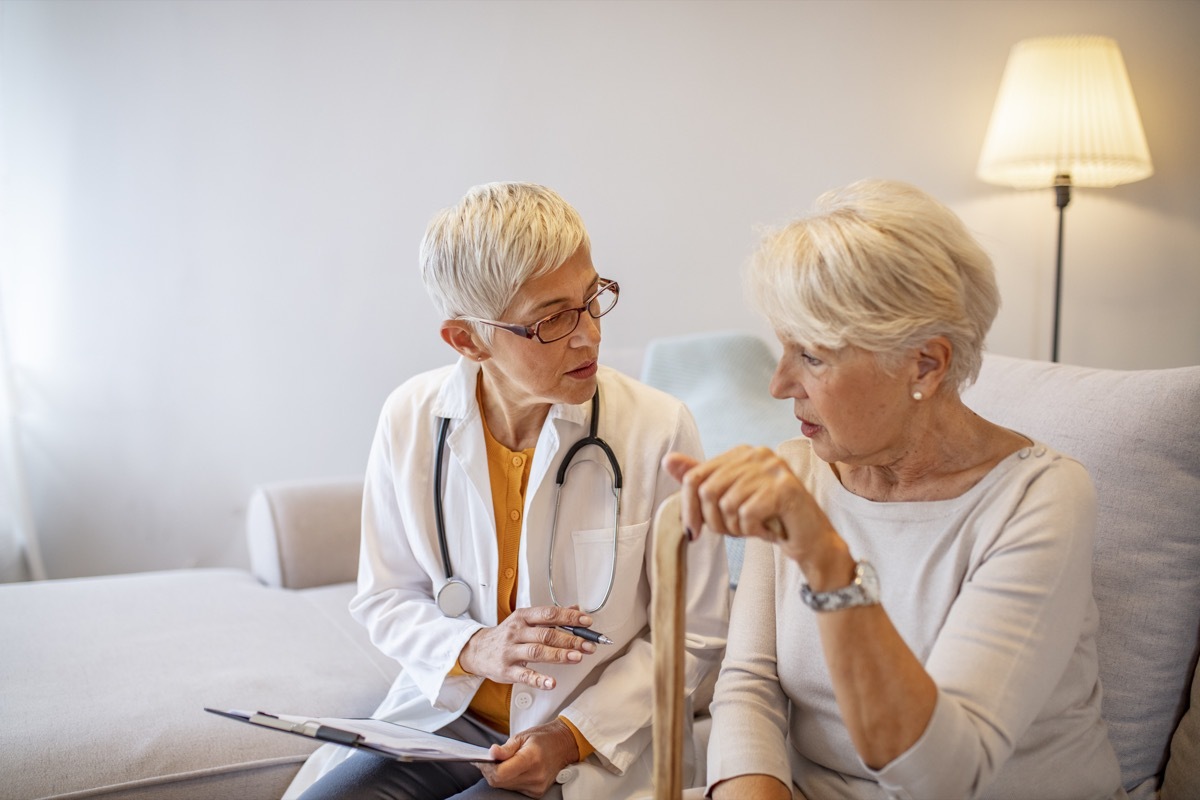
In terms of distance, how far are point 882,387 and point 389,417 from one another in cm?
80

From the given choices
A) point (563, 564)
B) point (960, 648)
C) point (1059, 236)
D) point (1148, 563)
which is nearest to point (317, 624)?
point (563, 564)

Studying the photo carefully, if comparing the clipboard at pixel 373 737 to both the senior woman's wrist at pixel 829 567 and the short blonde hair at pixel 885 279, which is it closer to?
the senior woman's wrist at pixel 829 567

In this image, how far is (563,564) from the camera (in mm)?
1519

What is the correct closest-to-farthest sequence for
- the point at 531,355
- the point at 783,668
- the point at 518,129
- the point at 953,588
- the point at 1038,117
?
1. the point at 953,588
2. the point at 783,668
3. the point at 531,355
4. the point at 1038,117
5. the point at 518,129

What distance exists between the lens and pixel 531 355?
1429 millimetres

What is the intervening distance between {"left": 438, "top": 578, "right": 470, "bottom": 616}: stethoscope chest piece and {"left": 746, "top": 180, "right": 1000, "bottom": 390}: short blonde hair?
0.66 m

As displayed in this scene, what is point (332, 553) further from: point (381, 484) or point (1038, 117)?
point (1038, 117)

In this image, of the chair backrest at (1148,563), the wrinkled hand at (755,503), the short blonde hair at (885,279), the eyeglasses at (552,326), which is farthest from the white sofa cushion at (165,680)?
the chair backrest at (1148,563)

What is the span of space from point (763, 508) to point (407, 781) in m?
0.80

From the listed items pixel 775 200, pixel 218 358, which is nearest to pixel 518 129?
pixel 775 200

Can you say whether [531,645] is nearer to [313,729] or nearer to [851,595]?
[313,729]

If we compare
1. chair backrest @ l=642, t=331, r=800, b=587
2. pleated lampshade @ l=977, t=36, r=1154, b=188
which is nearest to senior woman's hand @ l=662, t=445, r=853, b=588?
chair backrest @ l=642, t=331, r=800, b=587

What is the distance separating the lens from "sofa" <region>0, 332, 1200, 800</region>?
→ 1.33 m

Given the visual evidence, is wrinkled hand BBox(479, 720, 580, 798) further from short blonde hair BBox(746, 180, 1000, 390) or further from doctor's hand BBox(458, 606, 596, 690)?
short blonde hair BBox(746, 180, 1000, 390)
